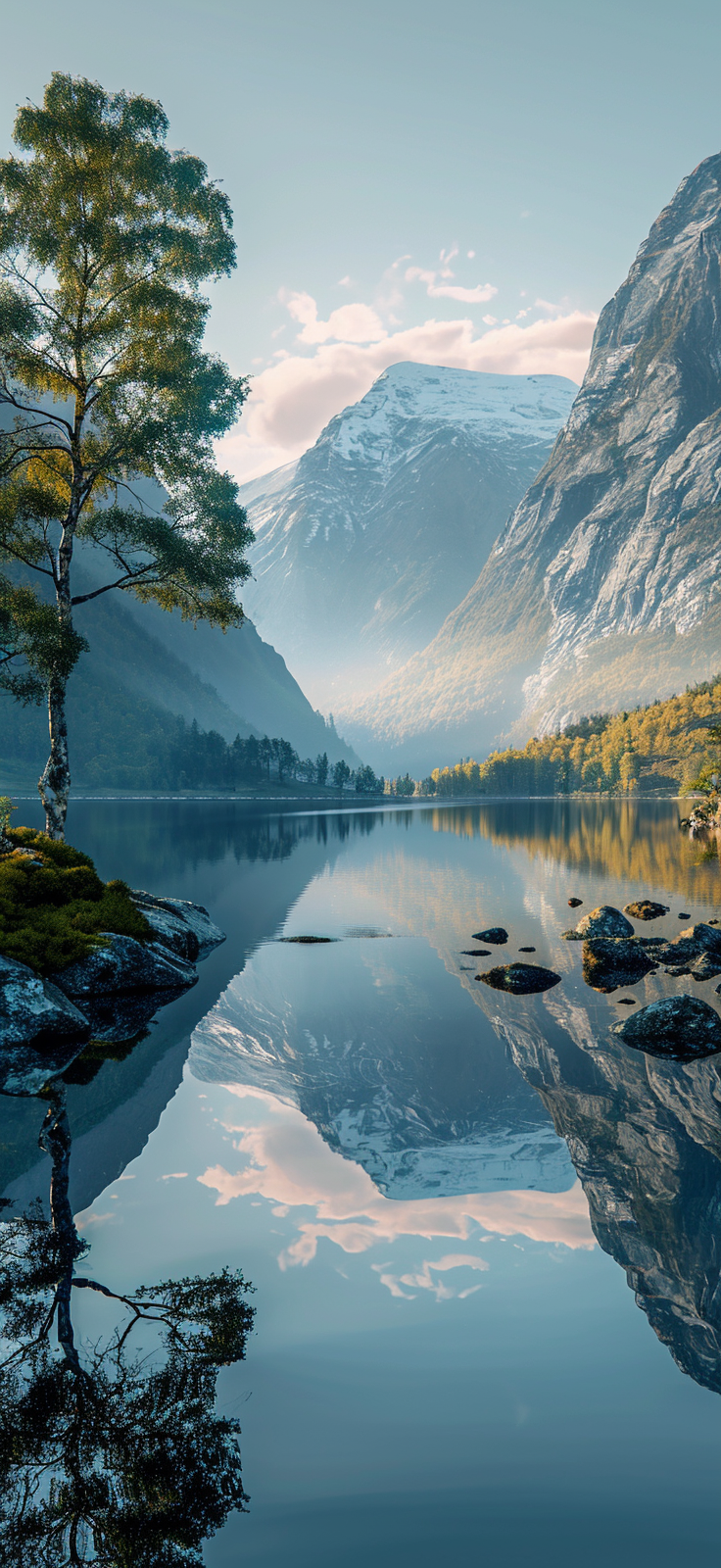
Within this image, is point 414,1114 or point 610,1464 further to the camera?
point 414,1114

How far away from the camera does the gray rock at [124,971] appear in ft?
67.2

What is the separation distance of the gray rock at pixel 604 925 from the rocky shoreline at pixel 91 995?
46.5 ft

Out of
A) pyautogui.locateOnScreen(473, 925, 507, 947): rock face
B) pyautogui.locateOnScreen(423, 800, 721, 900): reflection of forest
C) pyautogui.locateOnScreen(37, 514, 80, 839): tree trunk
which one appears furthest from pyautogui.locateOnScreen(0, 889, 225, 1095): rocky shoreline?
pyautogui.locateOnScreen(423, 800, 721, 900): reflection of forest

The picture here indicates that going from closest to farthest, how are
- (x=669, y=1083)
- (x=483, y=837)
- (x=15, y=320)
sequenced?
1. (x=669, y=1083)
2. (x=15, y=320)
3. (x=483, y=837)

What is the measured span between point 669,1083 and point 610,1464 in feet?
30.4

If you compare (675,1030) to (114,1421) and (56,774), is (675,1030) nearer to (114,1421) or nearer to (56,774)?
(114,1421)

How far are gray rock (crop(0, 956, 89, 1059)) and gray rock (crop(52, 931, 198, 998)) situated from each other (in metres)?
2.26

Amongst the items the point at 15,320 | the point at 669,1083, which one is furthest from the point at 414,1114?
the point at 15,320

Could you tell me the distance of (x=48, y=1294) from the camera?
8.03 m

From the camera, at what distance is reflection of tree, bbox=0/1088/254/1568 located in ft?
18.2

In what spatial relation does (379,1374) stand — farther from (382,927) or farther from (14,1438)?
(382,927)

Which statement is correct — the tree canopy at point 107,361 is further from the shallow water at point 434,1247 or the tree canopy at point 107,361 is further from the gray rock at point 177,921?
the shallow water at point 434,1247

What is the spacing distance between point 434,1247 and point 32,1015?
10736 mm

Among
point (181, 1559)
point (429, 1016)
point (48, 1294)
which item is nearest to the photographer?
point (181, 1559)
